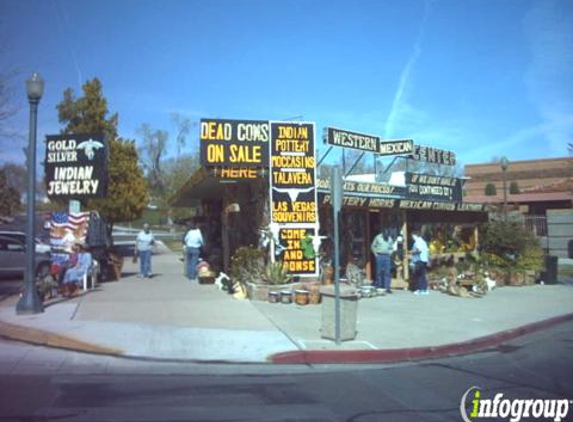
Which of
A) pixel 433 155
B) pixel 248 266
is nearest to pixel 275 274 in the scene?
pixel 248 266

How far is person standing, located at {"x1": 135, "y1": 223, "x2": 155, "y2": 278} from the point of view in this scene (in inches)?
Result: 805

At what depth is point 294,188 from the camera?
16656 mm

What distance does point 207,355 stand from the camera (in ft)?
30.2

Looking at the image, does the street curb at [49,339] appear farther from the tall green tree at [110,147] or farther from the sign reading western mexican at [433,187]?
the tall green tree at [110,147]

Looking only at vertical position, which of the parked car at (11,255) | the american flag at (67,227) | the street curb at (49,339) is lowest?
the street curb at (49,339)

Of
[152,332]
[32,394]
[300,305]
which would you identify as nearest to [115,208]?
[300,305]

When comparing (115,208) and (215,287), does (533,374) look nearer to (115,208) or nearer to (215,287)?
(215,287)

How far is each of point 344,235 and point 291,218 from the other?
2991 mm

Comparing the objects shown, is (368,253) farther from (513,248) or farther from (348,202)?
(513,248)

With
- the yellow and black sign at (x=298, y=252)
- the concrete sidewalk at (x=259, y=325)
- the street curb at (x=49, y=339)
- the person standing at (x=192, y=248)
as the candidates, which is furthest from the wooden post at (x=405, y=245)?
the street curb at (x=49, y=339)

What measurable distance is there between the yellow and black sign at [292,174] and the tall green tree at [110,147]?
17550 mm

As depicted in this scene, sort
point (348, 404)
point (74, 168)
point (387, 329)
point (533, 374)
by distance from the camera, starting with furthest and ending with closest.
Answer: point (74, 168) → point (387, 329) → point (533, 374) → point (348, 404)

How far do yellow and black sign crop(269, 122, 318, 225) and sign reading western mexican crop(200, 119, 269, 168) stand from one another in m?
0.31

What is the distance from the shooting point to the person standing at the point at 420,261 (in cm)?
1688
